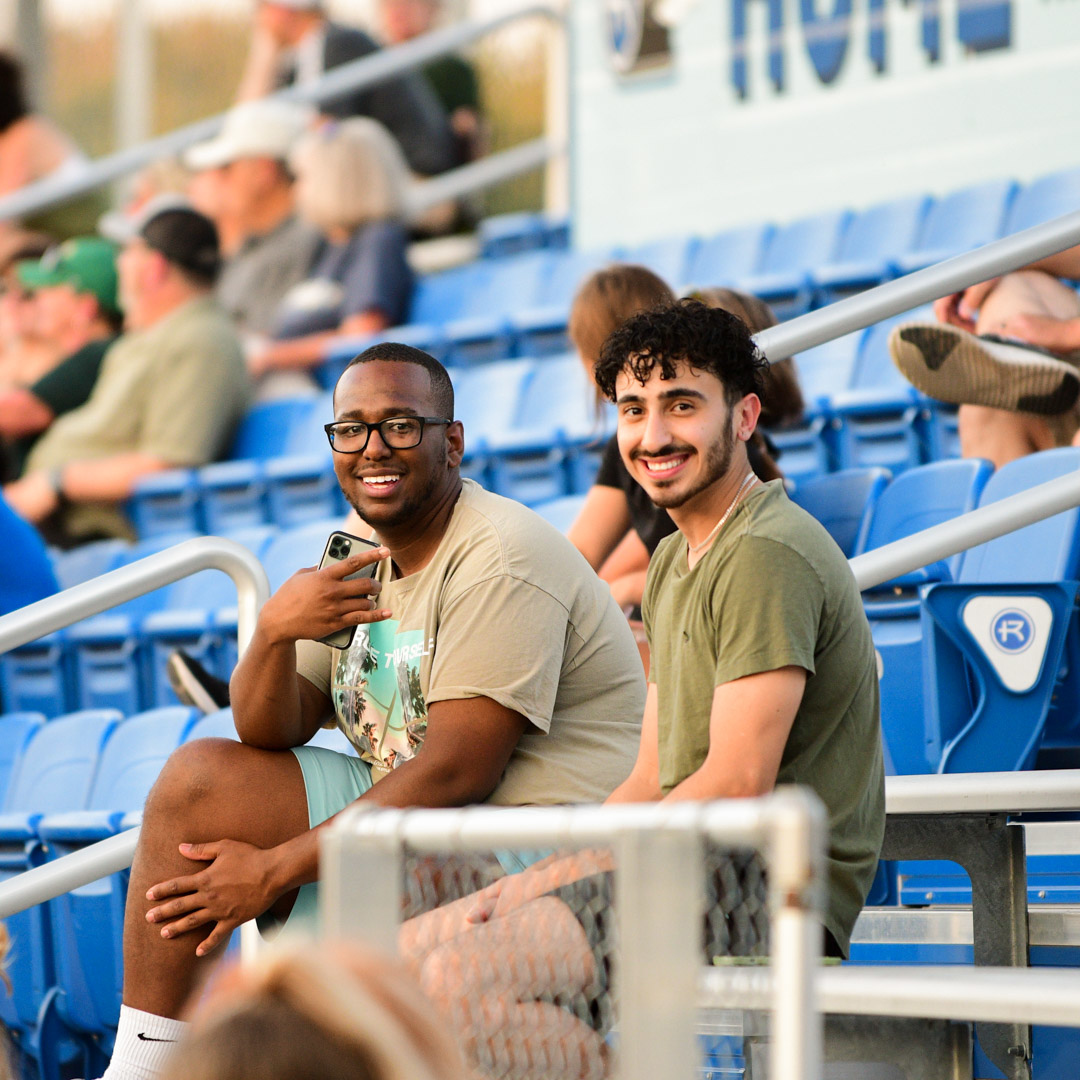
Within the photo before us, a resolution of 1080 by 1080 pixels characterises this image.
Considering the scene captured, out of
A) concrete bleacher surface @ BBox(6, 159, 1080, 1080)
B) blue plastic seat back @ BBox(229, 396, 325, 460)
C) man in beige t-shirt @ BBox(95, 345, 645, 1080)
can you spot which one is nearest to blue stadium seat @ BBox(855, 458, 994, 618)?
concrete bleacher surface @ BBox(6, 159, 1080, 1080)

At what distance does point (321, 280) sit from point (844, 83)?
6.28 ft

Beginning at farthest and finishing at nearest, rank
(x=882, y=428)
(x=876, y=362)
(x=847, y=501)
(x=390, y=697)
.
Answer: (x=876, y=362) → (x=882, y=428) → (x=847, y=501) → (x=390, y=697)

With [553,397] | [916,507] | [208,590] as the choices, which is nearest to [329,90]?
[553,397]

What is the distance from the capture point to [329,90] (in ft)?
21.7

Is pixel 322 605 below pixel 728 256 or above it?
below

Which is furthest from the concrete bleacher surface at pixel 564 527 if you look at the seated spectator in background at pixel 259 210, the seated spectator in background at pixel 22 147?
the seated spectator in background at pixel 22 147

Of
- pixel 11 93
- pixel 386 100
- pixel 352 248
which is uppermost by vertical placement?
pixel 11 93

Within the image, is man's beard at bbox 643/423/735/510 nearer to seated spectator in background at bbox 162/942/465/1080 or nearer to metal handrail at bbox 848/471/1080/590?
metal handrail at bbox 848/471/1080/590

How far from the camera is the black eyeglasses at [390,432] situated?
2201 millimetres

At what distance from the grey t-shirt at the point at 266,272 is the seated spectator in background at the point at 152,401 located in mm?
559

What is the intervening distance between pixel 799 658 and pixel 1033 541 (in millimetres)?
1318

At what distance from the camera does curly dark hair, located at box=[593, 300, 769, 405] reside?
191 cm

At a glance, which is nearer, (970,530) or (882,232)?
(970,530)

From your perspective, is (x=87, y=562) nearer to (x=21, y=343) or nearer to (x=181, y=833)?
(x=21, y=343)
